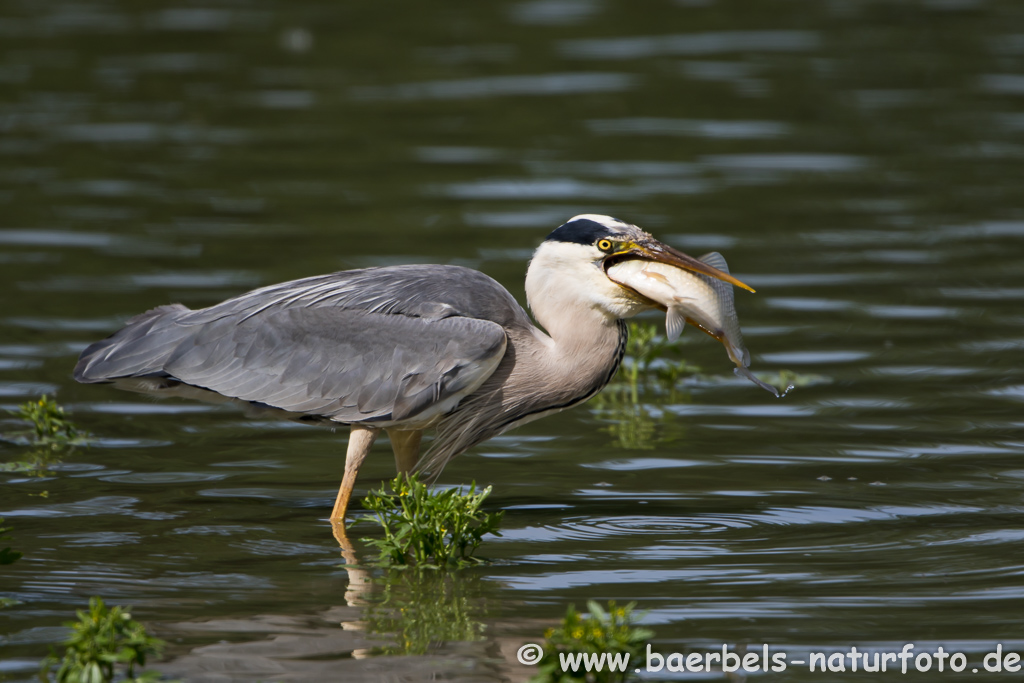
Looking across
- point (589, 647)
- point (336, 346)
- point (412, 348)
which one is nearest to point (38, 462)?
point (336, 346)

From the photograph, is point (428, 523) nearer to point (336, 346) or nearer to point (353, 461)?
point (353, 461)

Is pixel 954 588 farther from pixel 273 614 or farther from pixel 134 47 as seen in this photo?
pixel 134 47

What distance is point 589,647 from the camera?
16.2 feet

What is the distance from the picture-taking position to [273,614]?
6066 millimetres

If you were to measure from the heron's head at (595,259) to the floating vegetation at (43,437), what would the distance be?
3179 mm

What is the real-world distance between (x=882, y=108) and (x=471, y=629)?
13.5 metres

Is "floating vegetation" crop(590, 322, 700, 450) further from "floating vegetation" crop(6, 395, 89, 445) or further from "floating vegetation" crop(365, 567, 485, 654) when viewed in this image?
"floating vegetation" crop(6, 395, 89, 445)

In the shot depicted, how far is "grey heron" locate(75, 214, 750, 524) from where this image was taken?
700 centimetres

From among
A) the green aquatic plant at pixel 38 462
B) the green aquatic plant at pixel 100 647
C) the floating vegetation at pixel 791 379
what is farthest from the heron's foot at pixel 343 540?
the floating vegetation at pixel 791 379

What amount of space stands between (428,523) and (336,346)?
1.39 meters

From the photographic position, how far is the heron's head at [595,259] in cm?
686

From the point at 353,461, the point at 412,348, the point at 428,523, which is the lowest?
the point at 428,523

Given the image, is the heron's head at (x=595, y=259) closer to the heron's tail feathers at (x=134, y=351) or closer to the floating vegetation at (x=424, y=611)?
the floating vegetation at (x=424, y=611)

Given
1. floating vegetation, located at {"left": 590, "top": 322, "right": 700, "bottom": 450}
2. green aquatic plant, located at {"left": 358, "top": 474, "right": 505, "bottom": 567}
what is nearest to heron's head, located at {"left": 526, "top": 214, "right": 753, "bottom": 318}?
green aquatic plant, located at {"left": 358, "top": 474, "right": 505, "bottom": 567}
